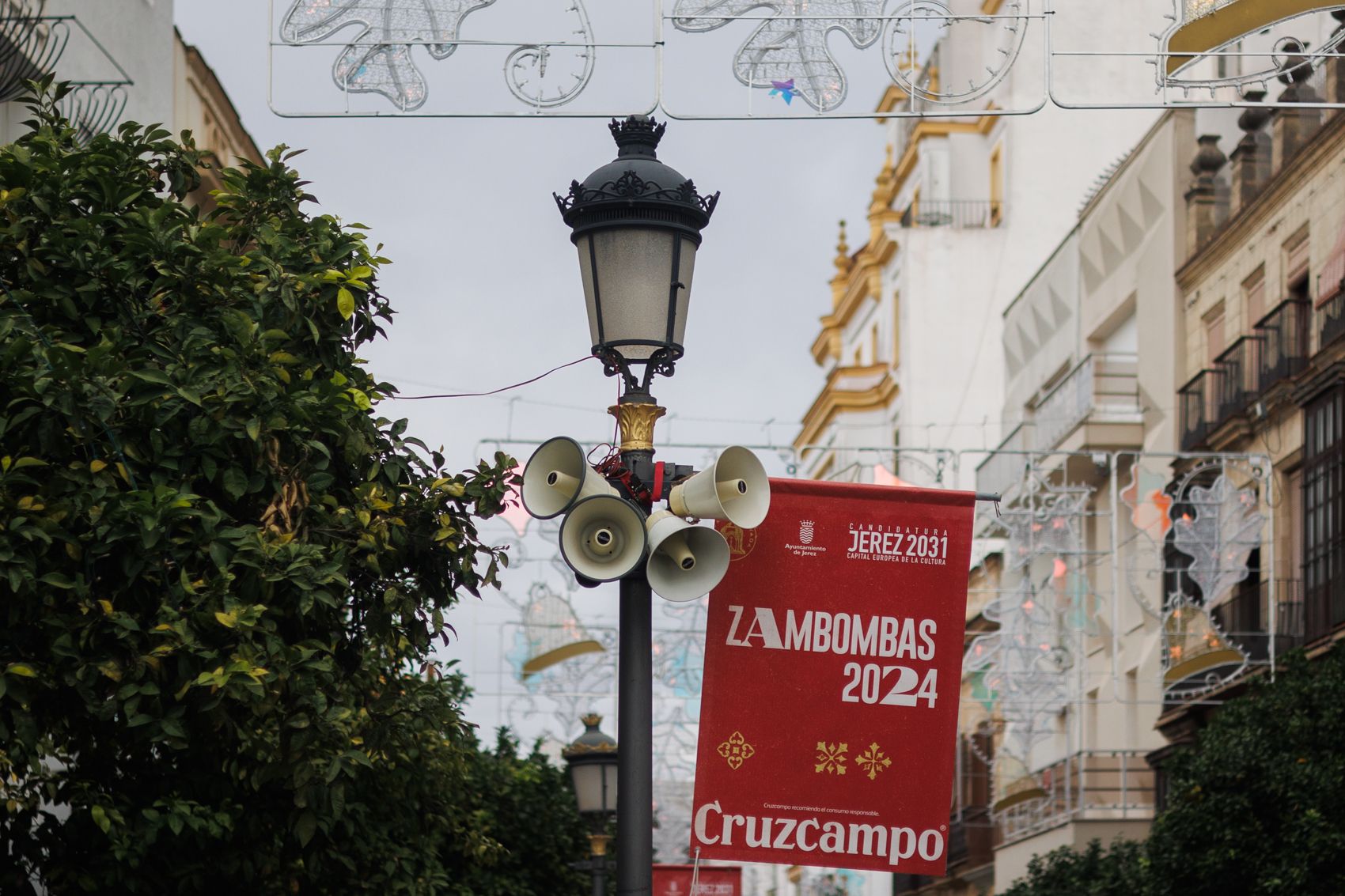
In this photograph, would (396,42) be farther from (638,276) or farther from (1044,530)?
(1044,530)

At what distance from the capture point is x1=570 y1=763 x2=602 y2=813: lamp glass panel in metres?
A: 16.5

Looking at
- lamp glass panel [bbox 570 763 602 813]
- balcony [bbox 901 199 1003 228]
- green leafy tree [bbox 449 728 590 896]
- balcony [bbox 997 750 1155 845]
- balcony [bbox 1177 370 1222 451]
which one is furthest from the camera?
balcony [bbox 901 199 1003 228]

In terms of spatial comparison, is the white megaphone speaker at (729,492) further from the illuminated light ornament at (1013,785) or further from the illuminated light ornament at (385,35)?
the illuminated light ornament at (1013,785)

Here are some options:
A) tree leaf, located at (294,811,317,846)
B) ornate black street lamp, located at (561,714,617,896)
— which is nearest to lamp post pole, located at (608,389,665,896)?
tree leaf, located at (294,811,317,846)

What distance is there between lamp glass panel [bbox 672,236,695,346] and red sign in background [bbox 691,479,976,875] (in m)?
0.84

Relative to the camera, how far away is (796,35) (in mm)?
9719

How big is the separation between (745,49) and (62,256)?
3014mm

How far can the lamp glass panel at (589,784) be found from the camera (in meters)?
16.5

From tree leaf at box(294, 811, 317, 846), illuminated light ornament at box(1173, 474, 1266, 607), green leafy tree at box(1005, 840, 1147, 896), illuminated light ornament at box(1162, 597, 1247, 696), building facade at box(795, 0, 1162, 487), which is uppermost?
building facade at box(795, 0, 1162, 487)

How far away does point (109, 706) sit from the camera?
754cm

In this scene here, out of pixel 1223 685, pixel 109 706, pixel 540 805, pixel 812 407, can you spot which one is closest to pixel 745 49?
pixel 109 706

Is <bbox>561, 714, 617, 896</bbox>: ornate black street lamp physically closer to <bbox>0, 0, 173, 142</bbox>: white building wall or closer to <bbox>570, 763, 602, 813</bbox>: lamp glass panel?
<bbox>570, 763, 602, 813</bbox>: lamp glass panel

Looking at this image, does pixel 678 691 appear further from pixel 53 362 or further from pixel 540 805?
pixel 53 362

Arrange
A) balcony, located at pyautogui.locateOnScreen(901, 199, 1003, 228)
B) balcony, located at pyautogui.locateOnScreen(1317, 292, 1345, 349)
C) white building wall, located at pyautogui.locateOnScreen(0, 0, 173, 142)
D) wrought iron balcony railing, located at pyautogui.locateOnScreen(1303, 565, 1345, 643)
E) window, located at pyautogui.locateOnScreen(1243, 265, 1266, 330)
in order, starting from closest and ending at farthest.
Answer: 1. white building wall, located at pyautogui.locateOnScreen(0, 0, 173, 142)
2. wrought iron balcony railing, located at pyautogui.locateOnScreen(1303, 565, 1345, 643)
3. balcony, located at pyautogui.locateOnScreen(1317, 292, 1345, 349)
4. window, located at pyautogui.locateOnScreen(1243, 265, 1266, 330)
5. balcony, located at pyautogui.locateOnScreen(901, 199, 1003, 228)
